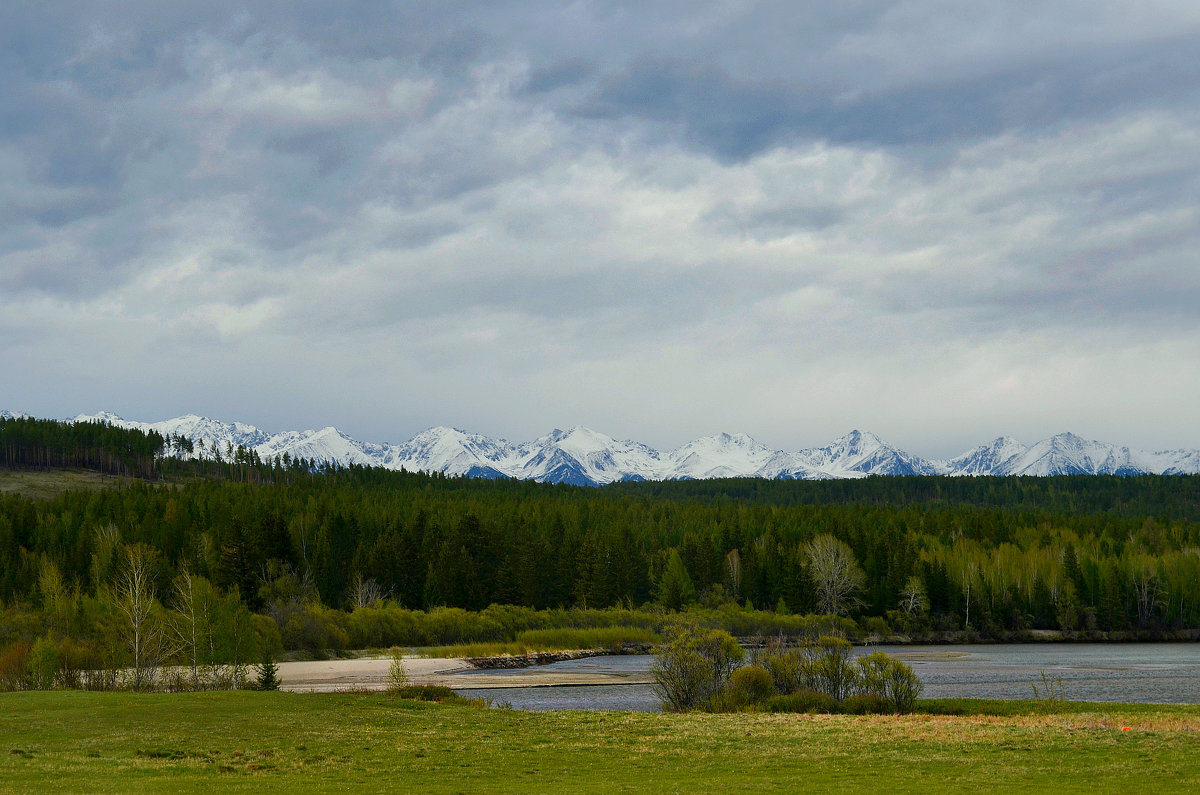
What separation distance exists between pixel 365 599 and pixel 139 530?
123 feet

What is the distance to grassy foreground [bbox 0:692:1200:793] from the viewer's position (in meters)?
25.9

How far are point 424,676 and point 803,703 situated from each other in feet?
143

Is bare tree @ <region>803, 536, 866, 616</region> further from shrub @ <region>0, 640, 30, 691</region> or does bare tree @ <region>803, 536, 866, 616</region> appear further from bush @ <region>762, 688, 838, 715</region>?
shrub @ <region>0, 640, 30, 691</region>

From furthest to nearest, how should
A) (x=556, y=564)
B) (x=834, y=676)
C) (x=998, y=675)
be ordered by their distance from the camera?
1. (x=556, y=564)
2. (x=998, y=675)
3. (x=834, y=676)

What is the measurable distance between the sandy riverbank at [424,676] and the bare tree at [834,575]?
57.9 meters

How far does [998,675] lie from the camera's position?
272 ft

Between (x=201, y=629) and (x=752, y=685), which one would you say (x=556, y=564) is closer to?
(x=201, y=629)

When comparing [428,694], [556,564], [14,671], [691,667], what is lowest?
[428,694]

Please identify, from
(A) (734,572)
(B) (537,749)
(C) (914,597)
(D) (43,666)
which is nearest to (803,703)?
(B) (537,749)

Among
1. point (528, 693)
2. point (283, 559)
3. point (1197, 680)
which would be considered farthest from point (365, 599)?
point (1197, 680)

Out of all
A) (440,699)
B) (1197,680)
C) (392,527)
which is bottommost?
(1197,680)

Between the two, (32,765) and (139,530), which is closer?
(32,765)

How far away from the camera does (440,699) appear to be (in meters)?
50.9

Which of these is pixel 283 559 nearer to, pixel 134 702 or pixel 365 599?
pixel 365 599
